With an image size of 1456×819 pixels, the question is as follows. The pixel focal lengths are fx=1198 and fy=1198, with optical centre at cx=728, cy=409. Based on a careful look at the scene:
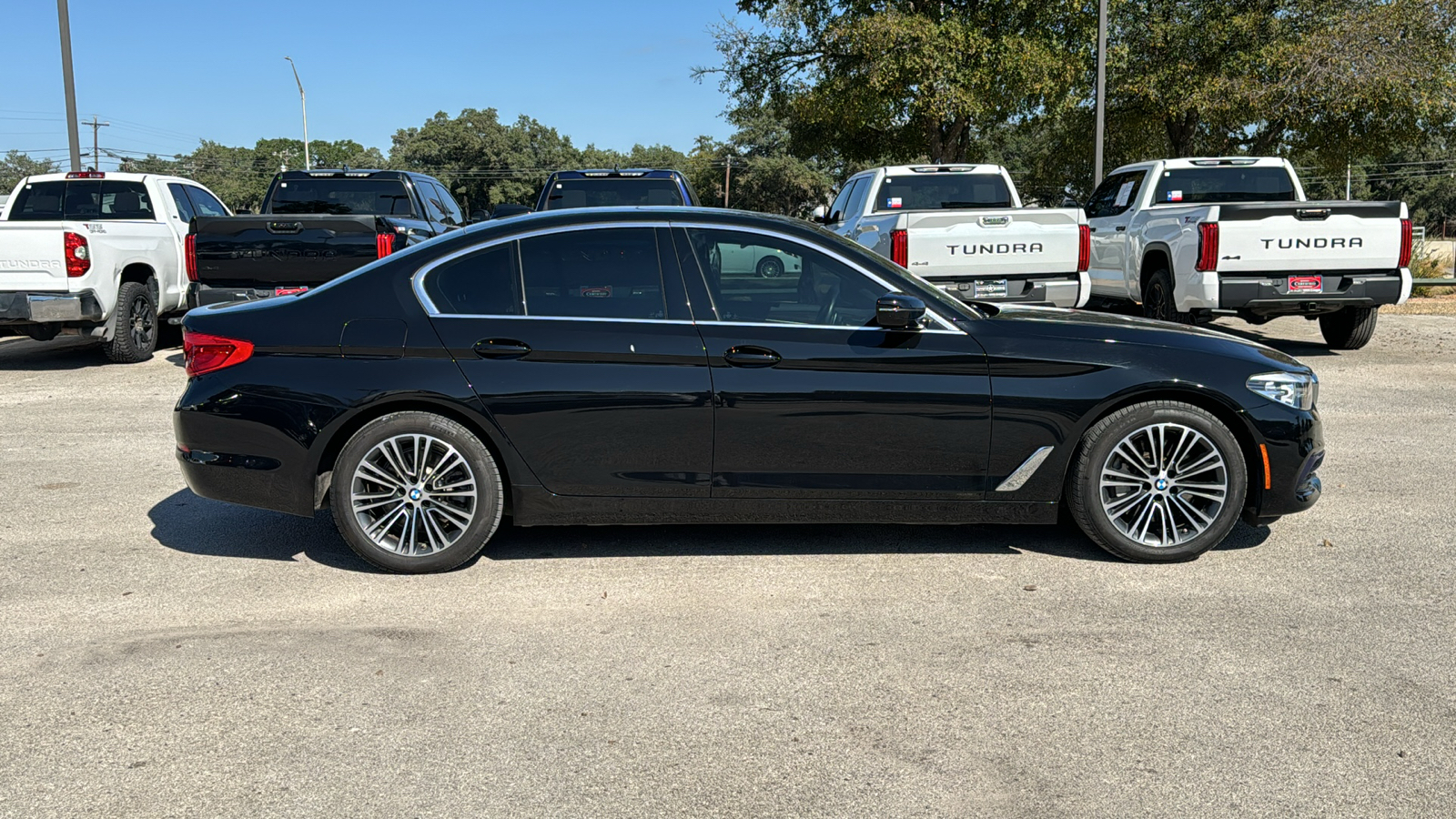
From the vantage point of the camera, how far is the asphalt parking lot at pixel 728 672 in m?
3.37

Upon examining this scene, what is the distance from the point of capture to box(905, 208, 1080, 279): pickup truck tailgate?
1127 cm

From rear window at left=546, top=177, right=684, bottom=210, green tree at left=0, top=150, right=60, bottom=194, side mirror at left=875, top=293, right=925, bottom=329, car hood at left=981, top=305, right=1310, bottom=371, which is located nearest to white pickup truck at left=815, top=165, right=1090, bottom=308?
rear window at left=546, top=177, right=684, bottom=210

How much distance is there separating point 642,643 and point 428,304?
73.9 inches

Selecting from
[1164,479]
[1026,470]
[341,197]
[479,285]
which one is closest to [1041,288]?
[1164,479]

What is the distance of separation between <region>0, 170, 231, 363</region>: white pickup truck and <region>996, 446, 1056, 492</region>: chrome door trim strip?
29.0ft

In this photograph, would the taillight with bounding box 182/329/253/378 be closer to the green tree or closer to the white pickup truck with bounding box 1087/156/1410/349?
the white pickup truck with bounding box 1087/156/1410/349

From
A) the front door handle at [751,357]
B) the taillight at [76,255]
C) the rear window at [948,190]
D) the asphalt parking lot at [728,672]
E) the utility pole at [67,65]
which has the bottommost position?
the asphalt parking lot at [728,672]

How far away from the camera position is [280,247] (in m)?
10.9

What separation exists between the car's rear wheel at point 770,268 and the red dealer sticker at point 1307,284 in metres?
8.15

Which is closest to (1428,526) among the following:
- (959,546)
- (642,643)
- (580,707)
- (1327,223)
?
(959,546)

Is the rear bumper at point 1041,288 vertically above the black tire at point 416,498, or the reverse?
the rear bumper at point 1041,288

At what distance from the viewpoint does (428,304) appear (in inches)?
210

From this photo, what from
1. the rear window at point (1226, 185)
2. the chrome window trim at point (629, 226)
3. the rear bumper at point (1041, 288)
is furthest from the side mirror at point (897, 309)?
the rear window at point (1226, 185)

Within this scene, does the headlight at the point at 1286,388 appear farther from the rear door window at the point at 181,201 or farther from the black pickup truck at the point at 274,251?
the rear door window at the point at 181,201
